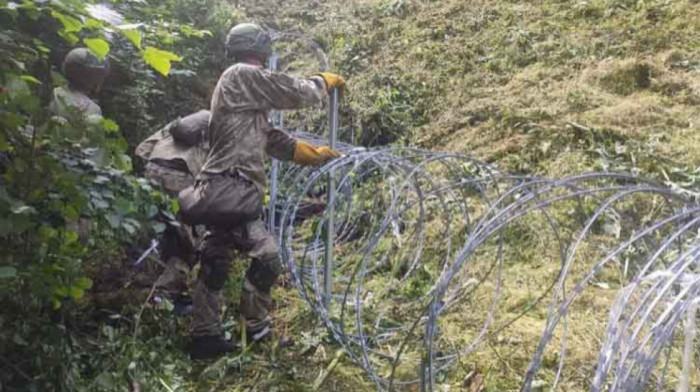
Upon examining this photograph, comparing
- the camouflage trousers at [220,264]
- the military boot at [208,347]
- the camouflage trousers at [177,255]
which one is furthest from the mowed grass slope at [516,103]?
the camouflage trousers at [177,255]

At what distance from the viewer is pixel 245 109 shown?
3.66 meters

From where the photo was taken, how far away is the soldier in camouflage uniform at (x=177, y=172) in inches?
166

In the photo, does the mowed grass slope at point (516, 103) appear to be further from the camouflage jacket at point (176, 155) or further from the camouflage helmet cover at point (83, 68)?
the camouflage helmet cover at point (83, 68)

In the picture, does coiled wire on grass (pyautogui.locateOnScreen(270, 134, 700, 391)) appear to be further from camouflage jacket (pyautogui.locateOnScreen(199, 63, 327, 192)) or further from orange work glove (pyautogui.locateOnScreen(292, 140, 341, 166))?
camouflage jacket (pyautogui.locateOnScreen(199, 63, 327, 192))

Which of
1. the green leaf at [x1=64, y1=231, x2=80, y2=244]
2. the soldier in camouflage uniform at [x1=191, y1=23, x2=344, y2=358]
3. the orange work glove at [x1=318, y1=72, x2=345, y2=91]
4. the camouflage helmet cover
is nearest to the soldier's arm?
the soldier in camouflage uniform at [x1=191, y1=23, x2=344, y2=358]

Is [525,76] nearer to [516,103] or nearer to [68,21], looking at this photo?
[516,103]

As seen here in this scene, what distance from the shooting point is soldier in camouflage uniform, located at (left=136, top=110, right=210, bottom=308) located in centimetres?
422

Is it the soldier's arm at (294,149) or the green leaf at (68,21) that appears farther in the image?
the soldier's arm at (294,149)

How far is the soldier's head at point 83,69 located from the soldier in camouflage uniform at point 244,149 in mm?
727

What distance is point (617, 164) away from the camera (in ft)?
18.5

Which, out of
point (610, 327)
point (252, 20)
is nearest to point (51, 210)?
point (610, 327)

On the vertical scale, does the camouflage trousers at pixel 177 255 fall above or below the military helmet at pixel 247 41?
below

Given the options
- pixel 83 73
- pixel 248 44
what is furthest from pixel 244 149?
pixel 83 73

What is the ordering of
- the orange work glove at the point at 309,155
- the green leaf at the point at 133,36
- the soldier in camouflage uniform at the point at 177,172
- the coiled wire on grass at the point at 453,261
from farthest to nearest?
1. the soldier in camouflage uniform at the point at 177,172
2. the orange work glove at the point at 309,155
3. the coiled wire on grass at the point at 453,261
4. the green leaf at the point at 133,36
